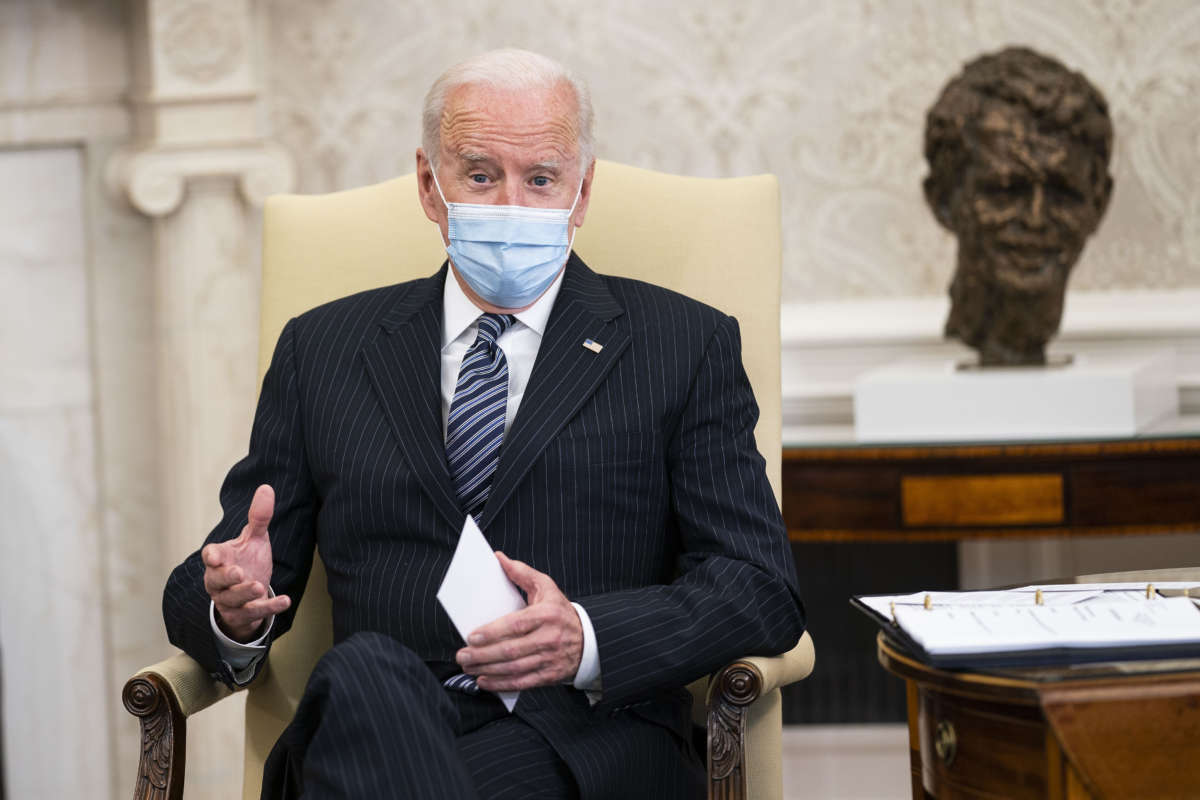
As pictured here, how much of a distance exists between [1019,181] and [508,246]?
110 cm

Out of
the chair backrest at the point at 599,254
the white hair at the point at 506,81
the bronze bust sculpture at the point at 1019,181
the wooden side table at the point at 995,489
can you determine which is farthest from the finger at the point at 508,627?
the bronze bust sculpture at the point at 1019,181

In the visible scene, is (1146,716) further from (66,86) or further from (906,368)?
(66,86)

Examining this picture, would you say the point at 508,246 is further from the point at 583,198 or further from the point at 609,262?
the point at 609,262

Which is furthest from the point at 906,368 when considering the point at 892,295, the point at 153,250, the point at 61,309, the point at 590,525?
the point at 61,309

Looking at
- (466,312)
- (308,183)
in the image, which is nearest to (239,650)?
(466,312)

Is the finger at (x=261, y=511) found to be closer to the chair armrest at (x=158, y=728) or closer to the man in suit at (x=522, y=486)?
the man in suit at (x=522, y=486)

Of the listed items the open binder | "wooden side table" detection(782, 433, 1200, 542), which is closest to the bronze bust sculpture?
"wooden side table" detection(782, 433, 1200, 542)

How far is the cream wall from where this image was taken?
305 cm

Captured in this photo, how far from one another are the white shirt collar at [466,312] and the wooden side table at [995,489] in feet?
2.45

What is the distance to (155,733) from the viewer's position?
1.71 m

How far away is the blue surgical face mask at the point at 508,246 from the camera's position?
5.97 ft

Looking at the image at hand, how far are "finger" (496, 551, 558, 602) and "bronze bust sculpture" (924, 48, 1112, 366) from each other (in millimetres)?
1292

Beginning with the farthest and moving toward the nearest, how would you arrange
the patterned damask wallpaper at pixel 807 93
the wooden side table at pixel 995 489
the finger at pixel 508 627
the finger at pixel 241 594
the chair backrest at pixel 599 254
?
1. the patterned damask wallpaper at pixel 807 93
2. the wooden side table at pixel 995 489
3. the chair backrest at pixel 599 254
4. the finger at pixel 241 594
5. the finger at pixel 508 627

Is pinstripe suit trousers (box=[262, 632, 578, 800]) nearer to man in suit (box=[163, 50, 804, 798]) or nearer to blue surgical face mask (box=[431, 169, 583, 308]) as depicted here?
man in suit (box=[163, 50, 804, 798])
